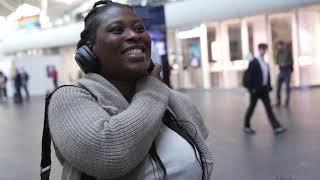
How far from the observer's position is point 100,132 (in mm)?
1379

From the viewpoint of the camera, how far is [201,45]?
2533cm

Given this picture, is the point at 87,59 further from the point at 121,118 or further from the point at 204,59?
the point at 204,59

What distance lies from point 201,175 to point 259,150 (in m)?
5.84

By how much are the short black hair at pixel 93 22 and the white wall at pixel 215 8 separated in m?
19.1

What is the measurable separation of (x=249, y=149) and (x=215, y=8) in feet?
52.8

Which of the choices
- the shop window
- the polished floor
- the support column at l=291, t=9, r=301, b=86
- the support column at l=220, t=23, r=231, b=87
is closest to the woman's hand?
the polished floor

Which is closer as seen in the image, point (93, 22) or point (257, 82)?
point (93, 22)

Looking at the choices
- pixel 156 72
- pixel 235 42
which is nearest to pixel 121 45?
pixel 156 72

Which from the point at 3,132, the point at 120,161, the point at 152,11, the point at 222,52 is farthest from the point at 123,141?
the point at 222,52

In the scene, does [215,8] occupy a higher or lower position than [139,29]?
higher

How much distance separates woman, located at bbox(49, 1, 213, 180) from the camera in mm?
1382

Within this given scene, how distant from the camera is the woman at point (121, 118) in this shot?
54.4 inches

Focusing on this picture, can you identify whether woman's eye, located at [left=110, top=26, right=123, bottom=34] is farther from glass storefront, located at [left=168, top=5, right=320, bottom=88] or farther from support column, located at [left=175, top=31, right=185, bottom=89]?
support column, located at [left=175, top=31, right=185, bottom=89]

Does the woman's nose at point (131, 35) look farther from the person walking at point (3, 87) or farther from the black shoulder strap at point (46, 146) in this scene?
the person walking at point (3, 87)
